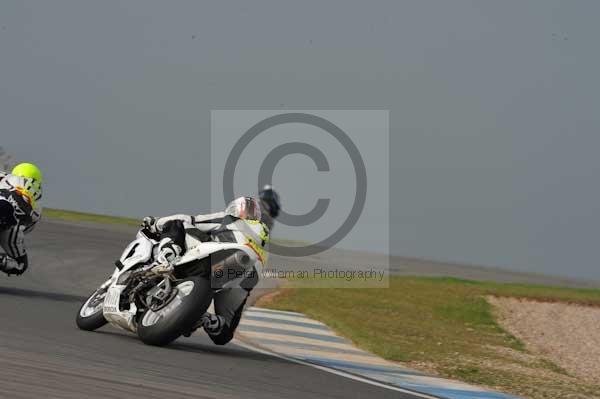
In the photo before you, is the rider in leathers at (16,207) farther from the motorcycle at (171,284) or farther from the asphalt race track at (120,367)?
the motorcycle at (171,284)

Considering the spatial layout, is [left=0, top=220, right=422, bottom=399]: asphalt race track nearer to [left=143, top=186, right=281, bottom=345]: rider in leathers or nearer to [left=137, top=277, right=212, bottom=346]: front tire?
[left=137, top=277, right=212, bottom=346]: front tire

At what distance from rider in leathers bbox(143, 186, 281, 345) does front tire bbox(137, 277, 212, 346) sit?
434 mm

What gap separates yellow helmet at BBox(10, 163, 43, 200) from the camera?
37.7 ft

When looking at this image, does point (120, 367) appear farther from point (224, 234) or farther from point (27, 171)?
point (27, 171)

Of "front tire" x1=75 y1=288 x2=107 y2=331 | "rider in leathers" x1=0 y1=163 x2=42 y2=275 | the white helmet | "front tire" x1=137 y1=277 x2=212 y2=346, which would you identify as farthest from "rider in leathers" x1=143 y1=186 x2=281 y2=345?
"rider in leathers" x1=0 y1=163 x2=42 y2=275

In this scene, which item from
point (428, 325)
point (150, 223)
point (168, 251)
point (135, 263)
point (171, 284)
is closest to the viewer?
point (171, 284)

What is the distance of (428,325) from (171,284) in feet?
27.1

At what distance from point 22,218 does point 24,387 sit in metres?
5.96

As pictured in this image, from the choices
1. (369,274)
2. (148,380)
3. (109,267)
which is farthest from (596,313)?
(148,380)

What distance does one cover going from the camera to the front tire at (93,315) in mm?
9180

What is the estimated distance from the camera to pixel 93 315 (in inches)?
364

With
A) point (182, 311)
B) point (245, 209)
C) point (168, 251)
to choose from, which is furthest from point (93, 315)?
point (245, 209)

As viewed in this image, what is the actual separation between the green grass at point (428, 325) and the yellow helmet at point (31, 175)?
12.8ft

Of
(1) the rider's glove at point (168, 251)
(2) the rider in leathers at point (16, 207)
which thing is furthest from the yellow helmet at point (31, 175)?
(1) the rider's glove at point (168, 251)
